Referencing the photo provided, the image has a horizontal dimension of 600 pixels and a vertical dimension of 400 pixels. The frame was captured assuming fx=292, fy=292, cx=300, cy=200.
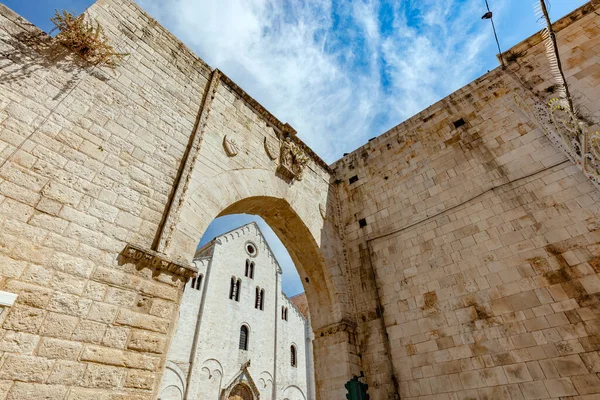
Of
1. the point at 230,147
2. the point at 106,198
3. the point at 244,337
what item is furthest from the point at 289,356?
the point at 106,198

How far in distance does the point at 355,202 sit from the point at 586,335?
16.3ft

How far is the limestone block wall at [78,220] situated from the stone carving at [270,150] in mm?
2338

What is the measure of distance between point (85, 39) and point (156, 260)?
323cm

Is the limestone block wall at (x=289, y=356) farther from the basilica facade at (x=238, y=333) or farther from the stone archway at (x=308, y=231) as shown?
the stone archway at (x=308, y=231)

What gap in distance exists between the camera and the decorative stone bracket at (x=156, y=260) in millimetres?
3250

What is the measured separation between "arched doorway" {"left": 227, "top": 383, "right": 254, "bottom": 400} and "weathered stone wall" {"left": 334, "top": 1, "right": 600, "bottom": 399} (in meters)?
11.3

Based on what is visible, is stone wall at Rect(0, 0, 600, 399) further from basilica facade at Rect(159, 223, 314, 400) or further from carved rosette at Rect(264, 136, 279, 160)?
basilica facade at Rect(159, 223, 314, 400)

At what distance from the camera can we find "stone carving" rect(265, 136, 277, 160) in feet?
21.5

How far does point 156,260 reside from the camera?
3.38 m

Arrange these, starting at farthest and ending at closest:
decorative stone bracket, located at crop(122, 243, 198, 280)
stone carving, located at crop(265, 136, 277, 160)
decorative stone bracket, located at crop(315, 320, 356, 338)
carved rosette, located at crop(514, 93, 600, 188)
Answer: stone carving, located at crop(265, 136, 277, 160)
decorative stone bracket, located at crop(315, 320, 356, 338)
carved rosette, located at crop(514, 93, 600, 188)
decorative stone bracket, located at crop(122, 243, 198, 280)

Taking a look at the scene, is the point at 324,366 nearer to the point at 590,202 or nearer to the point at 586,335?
the point at 586,335

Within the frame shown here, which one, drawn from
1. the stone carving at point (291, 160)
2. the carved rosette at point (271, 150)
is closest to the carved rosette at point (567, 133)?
the stone carving at point (291, 160)

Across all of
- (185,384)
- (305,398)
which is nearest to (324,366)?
(185,384)

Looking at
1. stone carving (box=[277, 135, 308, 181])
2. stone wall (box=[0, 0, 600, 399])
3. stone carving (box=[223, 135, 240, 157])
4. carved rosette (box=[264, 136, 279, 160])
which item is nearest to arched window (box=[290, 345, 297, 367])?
stone wall (box=[0, 0, 600, 399])
